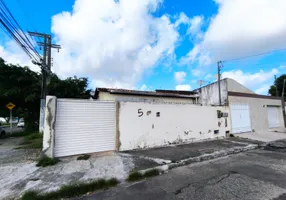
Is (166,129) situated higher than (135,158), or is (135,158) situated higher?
(166,129)

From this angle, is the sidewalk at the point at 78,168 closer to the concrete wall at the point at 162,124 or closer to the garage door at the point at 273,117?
the concrete wall at the point at 162,124

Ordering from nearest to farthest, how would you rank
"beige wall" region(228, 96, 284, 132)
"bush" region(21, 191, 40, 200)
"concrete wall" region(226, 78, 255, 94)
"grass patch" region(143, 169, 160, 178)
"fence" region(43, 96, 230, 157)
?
1. "bush" region(21, 191, 40, 200)
2. "grass patch" region(143, 169, 160, 178)
3. "fence" region(43, 96, 230, 157)
4. "concrete wall" region(226, 78, 255, 94)
5. "beige wall" region(228, 96, 284, 132)

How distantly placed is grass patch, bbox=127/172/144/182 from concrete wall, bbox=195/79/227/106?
9459 mm

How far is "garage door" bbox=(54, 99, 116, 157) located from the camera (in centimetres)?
549

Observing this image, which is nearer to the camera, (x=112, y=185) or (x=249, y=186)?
(x=249, y=186)

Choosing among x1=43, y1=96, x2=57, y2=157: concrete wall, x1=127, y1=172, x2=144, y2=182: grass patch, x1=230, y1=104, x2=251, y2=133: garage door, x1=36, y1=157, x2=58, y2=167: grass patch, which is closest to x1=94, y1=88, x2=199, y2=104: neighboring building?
x1=230, y1=104, x2=251, y2=133: garage door

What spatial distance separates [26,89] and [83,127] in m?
11.4

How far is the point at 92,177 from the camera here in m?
3.82

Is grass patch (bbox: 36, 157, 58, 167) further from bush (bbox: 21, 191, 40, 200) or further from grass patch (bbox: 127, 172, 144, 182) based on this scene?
grass patch (bbox: 127, 172, 144, 182)

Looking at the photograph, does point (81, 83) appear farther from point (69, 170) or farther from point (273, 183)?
point (273, 183)

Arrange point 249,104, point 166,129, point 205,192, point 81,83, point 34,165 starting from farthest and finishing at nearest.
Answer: point 81,83, point 249,104, point 166,129, point 34,165, point 205,192

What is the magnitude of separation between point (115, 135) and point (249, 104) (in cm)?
1181

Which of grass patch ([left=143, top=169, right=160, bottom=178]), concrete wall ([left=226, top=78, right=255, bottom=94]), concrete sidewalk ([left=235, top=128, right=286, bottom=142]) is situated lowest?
concrete sidewalk ([left=235, top=128, right=286, bottom=142])

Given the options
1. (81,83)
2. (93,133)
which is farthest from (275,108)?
(81,83)
